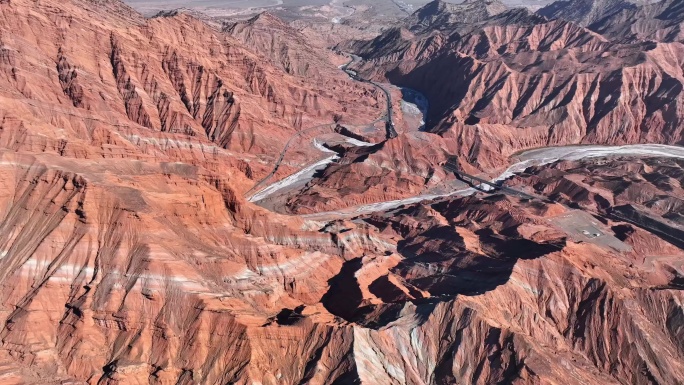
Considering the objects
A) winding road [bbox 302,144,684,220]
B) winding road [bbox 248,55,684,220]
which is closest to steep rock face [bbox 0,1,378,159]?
winding road [bbox 248,55,684,220]

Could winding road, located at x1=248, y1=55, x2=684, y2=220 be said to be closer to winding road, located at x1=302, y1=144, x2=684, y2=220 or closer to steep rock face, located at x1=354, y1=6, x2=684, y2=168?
winding road, located at x1=302, y1=144, x2=684, y2=220

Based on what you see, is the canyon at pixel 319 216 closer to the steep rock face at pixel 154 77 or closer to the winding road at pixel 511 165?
the steep rock face at pixel 154 77

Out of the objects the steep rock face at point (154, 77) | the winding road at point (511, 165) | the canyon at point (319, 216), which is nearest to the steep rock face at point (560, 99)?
the canyon at point (319, 216)

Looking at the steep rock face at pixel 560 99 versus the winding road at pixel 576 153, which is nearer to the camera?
the winding road at pixel 576 153

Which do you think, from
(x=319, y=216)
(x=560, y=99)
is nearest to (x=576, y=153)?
(x=560, y=99)

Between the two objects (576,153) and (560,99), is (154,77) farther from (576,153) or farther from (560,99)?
(560,99)

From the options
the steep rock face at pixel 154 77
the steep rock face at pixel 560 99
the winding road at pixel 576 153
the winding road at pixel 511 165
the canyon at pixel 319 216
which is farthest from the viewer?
the steep rock face at pixel 560 99

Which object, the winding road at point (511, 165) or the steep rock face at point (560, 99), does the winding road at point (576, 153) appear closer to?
the winding road at point (511, 165)

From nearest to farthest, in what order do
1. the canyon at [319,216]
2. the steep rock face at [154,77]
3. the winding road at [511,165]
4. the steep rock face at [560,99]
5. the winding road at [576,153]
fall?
the canyon at [319,216], the steep rock face at [154,77], the winding road at [511,165], the winding road at [576,153], the steep rock face at [560,99]
